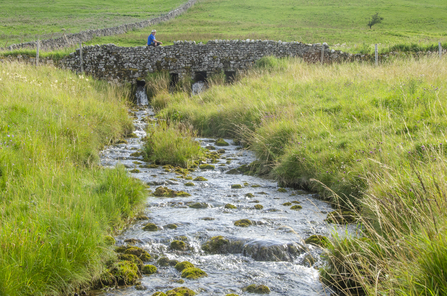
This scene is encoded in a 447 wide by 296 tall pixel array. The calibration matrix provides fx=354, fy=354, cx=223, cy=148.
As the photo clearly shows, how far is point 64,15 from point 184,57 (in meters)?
29.4

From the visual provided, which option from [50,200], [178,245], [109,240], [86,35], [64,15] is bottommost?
[178,245]

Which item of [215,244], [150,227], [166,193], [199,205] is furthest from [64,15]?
[215,244]

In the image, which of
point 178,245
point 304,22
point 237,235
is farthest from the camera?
point 304,22

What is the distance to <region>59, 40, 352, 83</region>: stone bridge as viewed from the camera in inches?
691

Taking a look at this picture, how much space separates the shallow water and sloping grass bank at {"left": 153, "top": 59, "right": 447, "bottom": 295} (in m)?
0.45

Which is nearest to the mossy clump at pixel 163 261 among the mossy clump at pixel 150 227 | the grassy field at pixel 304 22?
the mossy clump at pixel 150 227

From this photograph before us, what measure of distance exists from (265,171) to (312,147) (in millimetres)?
1284

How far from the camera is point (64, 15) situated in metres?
40.3

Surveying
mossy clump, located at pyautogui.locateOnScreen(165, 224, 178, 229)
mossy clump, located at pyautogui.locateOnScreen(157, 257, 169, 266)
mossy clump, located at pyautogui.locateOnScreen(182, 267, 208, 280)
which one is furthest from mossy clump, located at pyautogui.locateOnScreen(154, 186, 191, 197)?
mossy clump, located at pyautogui.locateOnScreen(182, 267, 208, 280)

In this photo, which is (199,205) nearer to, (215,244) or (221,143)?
(215,244)

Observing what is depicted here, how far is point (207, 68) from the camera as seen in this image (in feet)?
60.3

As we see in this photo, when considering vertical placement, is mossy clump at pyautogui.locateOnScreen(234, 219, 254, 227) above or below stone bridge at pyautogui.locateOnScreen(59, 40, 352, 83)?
below

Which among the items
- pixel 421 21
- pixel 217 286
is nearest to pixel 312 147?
pixel 217 286

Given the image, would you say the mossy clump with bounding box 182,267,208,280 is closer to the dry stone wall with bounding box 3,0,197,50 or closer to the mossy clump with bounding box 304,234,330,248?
the mossy clump with bounding box 304,234,330,248
